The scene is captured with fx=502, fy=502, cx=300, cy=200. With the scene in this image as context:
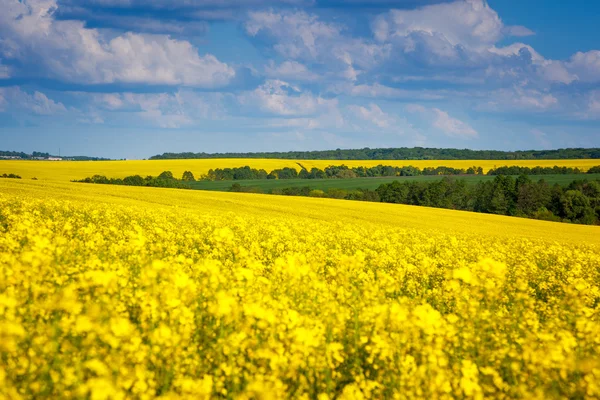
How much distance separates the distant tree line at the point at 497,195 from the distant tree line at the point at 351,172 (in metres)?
23.7

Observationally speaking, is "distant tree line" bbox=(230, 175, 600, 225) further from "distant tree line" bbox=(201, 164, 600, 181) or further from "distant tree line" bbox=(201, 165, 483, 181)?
"distant tree line" bbox=(201, 164, 600, 181)

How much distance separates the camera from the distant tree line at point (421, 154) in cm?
14412

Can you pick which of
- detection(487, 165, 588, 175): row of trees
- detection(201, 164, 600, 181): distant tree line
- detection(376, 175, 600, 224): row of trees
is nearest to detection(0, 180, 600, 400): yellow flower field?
detection(376, 175, 600, 224): row of trees

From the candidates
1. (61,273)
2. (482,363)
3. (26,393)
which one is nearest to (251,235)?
(61,273)

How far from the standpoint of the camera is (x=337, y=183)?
8188cm

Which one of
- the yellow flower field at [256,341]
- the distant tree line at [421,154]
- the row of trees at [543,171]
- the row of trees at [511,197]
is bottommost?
the row of trees at [511,197]

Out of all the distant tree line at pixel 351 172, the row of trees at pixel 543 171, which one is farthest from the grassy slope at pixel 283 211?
the row of trees at pixel 543 171

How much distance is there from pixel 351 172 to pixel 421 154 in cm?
5932

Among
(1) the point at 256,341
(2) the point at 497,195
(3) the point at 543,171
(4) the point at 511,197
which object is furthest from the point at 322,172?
(1) the point at 256,341

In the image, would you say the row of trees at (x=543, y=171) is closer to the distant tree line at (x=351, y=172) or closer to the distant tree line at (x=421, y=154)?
the distant tree line at (x=351, y=172)

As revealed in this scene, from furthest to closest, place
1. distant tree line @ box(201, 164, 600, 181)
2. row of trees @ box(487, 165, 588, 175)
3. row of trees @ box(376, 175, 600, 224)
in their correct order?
row of trees @ box(487, 165, 588, 175), distant tree line @ box(201, 164, 600, 181), row of trees @ box(376, 175, 600, 224)

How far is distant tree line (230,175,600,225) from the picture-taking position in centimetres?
6300

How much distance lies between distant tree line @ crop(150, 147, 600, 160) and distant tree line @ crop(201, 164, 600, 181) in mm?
37745

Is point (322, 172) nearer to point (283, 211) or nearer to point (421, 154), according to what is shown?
point (421, 154)
